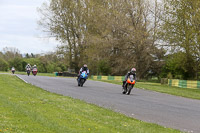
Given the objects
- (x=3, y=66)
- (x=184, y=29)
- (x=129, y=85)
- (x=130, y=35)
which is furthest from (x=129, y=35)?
(x=3, y=66)

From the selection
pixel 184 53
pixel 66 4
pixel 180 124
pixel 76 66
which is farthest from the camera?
pixel 76 66

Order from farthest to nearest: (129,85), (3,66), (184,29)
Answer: (3,66), (184,29), (129,85)

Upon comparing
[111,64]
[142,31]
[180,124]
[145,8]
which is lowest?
[180,124]

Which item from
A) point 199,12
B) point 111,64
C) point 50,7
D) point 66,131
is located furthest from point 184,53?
point 66,131

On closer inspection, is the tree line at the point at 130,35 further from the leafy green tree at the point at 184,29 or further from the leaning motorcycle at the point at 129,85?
the leaning motorcycle at the point at 129,85

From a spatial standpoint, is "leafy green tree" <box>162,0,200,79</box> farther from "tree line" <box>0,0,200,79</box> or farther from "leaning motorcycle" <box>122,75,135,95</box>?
"leaning motorcycle" <box>122,75,135,95</box>

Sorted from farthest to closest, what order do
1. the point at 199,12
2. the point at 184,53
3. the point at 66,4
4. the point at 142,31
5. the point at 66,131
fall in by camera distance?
the point at 66,4
the point at 142,31
the point at 184,53
the point at 199,12
the point at 66,131

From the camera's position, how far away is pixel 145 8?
172 feet

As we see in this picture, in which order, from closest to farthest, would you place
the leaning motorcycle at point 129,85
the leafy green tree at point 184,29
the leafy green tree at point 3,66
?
1. the leaning motorcycle at point 129,85
2. the leafy green tree at point 184,29
3. the leafy green tree at point 3,66

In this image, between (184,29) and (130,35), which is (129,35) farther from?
(184,29)

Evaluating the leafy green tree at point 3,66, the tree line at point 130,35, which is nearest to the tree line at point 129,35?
the tree line at point 130,35

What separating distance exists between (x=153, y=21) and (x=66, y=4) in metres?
16.9

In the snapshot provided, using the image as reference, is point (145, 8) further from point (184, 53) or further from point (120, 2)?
point (184, 53)

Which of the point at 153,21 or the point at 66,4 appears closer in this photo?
the point at 153,21
